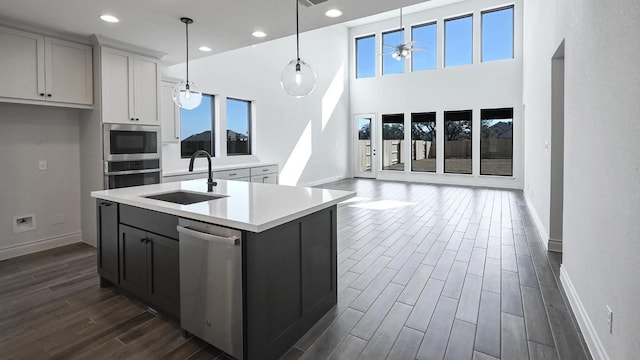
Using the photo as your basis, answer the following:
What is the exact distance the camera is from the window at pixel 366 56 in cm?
1124

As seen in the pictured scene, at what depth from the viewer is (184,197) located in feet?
9.64

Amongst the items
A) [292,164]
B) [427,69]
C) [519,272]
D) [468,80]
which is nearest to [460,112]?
[468,80]

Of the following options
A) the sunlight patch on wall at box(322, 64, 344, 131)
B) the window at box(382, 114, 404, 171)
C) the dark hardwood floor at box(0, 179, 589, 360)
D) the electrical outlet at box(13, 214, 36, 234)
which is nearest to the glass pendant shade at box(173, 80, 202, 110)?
the dark hardwood floor at box(0, 179, 589, 360)

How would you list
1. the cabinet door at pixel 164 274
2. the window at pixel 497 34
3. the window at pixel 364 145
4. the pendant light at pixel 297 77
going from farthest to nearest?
the window at pixel 364 145
the window at pixel 497 34
the pendant light at pixel 297 77
the cabinet door at pixel 164 274

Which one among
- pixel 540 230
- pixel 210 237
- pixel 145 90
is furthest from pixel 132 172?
pixel 540 230

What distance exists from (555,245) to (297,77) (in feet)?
11.1

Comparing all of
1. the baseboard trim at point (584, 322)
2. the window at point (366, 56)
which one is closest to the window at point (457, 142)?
the window at point (366, 56)

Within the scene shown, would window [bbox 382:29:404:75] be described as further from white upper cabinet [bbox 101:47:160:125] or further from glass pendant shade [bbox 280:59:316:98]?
glass pendant shade [bbox 280:59:316:98]

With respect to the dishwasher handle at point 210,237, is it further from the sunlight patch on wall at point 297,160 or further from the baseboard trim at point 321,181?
the baseboard trim at point 321,181

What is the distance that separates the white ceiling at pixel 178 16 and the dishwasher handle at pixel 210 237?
2.22 m

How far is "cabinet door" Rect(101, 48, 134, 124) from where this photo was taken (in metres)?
4.05

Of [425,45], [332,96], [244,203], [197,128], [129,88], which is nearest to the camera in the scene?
[244,203]

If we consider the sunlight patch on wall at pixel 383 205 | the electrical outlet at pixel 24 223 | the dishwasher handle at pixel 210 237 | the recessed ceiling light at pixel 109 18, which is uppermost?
the recessed ceiling light at pixel 109 18

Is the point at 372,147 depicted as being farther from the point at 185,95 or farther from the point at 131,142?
the point at 185,95
